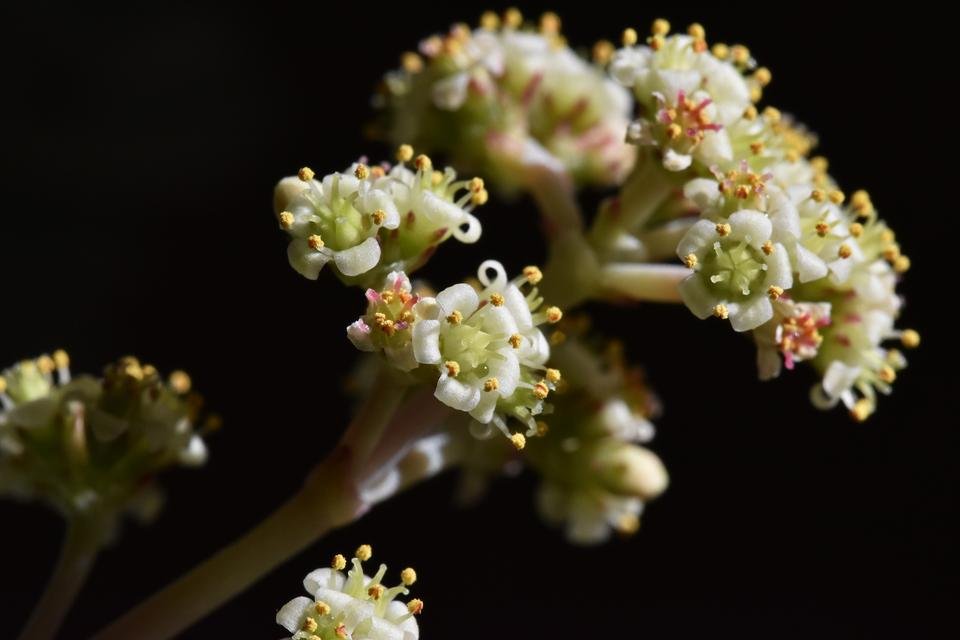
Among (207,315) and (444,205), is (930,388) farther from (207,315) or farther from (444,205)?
(444,205)

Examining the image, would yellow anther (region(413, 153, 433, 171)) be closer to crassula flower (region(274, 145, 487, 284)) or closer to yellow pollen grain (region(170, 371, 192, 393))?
crassula flower (region(274, 145, 487, 284))

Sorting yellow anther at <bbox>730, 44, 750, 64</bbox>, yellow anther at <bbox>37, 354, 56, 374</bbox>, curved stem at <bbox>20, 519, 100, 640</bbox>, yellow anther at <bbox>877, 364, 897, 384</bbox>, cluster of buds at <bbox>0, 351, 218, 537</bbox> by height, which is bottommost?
curved stem at <bbox>20, 519, 100, 640</bbox>

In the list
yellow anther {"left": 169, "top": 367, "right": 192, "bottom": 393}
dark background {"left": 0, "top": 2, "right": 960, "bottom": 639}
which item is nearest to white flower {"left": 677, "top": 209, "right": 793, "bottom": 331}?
yellow anther {"left": 169, "top": 367, "right": 192, "bottom": 393}

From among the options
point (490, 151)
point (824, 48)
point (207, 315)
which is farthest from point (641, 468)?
point (207, 315)

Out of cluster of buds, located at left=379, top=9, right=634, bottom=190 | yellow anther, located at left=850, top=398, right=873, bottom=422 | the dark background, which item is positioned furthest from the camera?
the dark background

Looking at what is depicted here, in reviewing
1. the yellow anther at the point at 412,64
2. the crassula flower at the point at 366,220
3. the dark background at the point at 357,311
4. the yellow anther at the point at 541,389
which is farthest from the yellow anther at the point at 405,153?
the dark background at the point at 357,311

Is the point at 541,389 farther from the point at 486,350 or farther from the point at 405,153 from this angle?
the point at 405,153

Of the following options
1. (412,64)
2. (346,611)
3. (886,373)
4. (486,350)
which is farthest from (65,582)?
(886,373)

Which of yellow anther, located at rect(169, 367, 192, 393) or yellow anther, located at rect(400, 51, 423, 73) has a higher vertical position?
yellow anther, located at rect(400, 51, 423, 73)
